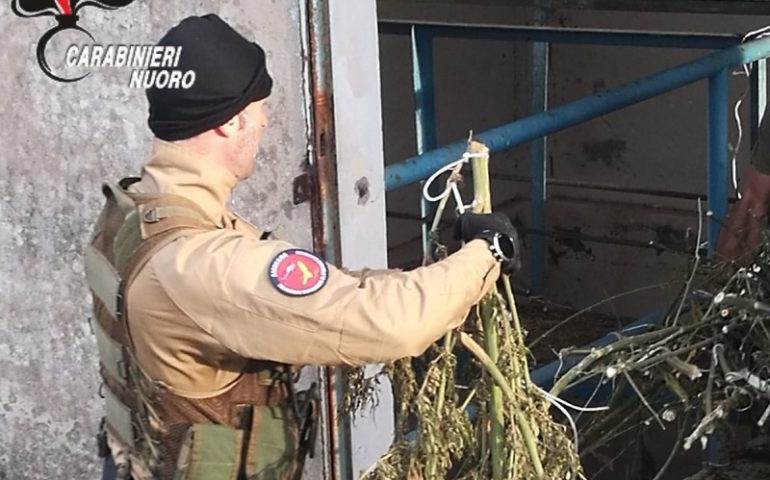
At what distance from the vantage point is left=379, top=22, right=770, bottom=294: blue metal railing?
2250 mm

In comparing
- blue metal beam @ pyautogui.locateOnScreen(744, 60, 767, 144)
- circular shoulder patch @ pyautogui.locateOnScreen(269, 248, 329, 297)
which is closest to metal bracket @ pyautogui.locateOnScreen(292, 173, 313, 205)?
circular shoulder patch @ pyautogui.locateOnScreen(269, 248, 329, 297)

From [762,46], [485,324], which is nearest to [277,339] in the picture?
[485,324]

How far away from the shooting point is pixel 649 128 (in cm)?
464

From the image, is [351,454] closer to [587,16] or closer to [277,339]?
[277,339]

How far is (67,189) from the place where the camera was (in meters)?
2.07

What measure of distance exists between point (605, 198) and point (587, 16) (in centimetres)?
69

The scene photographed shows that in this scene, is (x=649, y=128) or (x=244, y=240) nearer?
(x=244, y=240)

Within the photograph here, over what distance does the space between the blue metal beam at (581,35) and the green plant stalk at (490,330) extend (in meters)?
A: 1.50

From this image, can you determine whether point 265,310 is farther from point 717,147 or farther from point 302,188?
point 717,147

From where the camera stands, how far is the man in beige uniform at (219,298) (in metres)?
1.56

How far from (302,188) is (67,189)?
0.38m

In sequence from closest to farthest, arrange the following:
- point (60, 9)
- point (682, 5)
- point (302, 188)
Result: point (60, 9), point (302, 188), point (682, 5)

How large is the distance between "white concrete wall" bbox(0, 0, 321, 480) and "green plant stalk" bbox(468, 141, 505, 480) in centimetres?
46

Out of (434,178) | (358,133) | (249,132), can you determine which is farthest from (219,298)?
(358,133)
